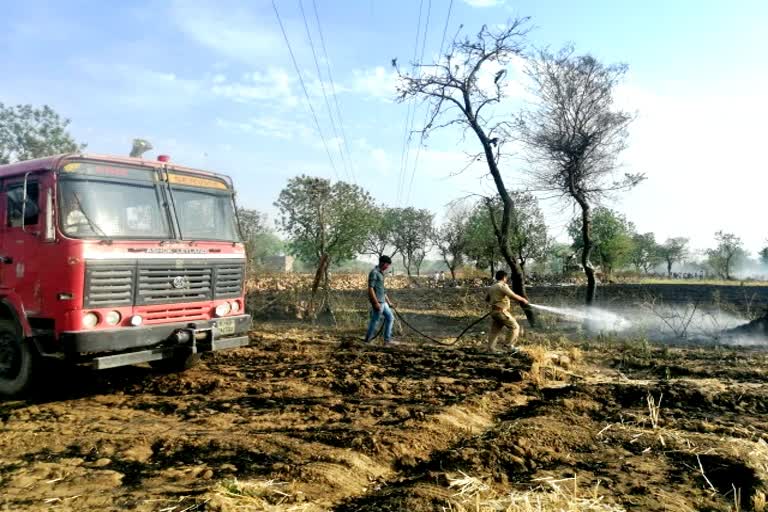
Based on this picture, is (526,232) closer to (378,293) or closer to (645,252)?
(378,293)

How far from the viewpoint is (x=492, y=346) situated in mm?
9945

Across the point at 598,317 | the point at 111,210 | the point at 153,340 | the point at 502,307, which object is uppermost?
the point at 111,210

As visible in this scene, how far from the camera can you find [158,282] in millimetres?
6500

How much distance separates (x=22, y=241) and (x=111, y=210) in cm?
111

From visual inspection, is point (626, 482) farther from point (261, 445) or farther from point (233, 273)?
point (233, 273)

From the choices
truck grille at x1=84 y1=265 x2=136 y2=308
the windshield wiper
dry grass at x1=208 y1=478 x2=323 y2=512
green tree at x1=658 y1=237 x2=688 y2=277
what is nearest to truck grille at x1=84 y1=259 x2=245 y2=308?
truck grille at x1=84 y1=265 x2=136 y2=308

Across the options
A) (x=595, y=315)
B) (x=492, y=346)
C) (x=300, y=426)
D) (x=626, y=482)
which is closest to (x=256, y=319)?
(x=492, y=346)

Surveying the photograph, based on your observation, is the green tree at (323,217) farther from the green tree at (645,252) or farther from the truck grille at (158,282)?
the green tree at (645,252)

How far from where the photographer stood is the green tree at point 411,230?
53906 millimetres

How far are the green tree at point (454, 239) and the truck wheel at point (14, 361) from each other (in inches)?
1491

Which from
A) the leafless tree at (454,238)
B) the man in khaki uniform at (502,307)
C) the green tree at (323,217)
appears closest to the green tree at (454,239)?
the leafless tree at (454,238)

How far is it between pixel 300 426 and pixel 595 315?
12.7 meters

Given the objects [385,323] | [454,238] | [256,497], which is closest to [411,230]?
[454,238]

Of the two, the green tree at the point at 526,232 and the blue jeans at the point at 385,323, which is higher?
the green tree at the point at 526,232
